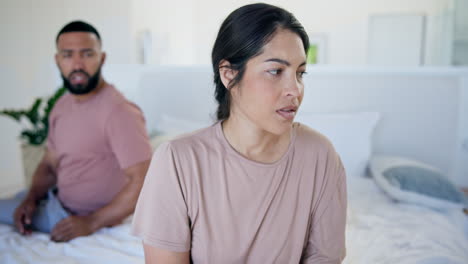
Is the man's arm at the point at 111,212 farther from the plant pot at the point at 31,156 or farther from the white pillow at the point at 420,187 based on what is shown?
the plant pot at the point at 31,156

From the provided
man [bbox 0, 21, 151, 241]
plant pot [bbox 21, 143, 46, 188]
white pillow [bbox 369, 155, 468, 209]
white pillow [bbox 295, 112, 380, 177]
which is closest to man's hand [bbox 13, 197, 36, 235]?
man [bbox 0, 21, 151, 241]

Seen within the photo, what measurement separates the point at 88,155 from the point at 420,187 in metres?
1.37

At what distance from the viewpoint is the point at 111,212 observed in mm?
1422

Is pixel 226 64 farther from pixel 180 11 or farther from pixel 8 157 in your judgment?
pixel 180 11

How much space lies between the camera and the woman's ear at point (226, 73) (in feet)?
3.01

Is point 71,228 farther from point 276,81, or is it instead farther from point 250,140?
point 276,81

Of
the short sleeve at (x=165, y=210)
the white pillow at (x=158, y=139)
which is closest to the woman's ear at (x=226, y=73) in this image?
the short sleeve at (x=165, y=210)

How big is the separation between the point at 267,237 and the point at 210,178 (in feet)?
0.67

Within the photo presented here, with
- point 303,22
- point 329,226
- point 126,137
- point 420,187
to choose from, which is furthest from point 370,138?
point 303,22

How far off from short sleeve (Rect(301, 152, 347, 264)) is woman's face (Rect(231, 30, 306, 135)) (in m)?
0.23

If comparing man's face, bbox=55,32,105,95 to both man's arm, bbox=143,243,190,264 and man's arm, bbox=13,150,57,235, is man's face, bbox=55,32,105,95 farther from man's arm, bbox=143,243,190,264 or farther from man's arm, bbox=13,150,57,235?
man's arm, bbox=143,243,190,264

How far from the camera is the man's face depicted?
1.54m

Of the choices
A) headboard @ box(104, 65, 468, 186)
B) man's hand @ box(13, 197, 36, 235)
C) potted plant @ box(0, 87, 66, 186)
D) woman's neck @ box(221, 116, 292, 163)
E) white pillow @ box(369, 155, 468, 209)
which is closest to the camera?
woman's neck @ box(221, 116, 292, 163)

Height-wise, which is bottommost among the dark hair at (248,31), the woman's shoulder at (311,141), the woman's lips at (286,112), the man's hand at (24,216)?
the man's hand at (24,216)
